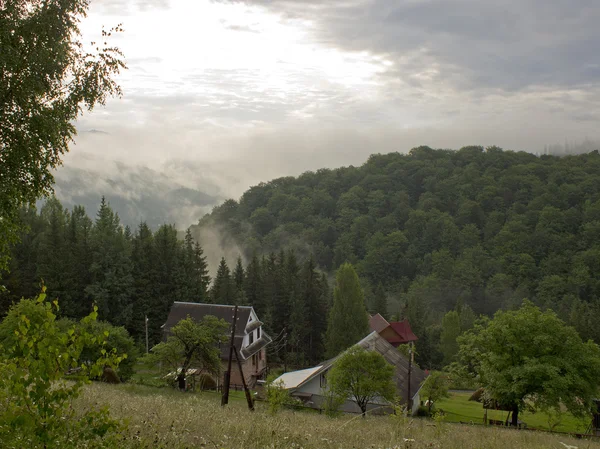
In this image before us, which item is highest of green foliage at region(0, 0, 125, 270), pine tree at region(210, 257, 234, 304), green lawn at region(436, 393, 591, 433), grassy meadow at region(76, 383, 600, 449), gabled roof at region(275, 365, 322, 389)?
green foliage at region(0, 0, 125, 270)

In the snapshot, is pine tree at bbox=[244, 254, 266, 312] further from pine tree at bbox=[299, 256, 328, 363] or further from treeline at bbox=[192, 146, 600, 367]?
treeline at bbox=[192, 146, 600, 367]

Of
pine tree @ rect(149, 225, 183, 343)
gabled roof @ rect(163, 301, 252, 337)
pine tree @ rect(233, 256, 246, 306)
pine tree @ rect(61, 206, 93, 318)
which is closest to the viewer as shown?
gabled roof @ rect(163, 301, 252, 337)

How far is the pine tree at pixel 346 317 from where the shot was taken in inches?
1927

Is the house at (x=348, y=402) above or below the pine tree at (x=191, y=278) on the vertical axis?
below

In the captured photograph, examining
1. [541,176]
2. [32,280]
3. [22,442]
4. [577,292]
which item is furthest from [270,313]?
[541,176]

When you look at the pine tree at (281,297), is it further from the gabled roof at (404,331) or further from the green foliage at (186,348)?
the green foliage at (186,348)

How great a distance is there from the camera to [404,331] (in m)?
59.1

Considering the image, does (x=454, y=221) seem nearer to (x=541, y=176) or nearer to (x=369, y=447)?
(x=541, y=176)

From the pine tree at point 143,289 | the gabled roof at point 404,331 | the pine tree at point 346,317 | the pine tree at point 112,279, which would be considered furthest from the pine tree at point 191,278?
the gabled roof at point 404,331

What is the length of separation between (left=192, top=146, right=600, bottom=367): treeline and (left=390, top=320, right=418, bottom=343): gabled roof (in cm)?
545

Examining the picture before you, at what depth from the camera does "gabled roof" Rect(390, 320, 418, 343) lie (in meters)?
58.6

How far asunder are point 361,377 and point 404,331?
34.9 m

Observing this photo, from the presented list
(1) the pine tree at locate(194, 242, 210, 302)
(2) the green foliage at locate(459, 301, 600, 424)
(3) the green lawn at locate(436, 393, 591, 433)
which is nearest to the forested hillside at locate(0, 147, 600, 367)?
(1) the pine tree at locate(194, 242, 210, 302)

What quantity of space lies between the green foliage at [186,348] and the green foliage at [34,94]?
18.3 meters
